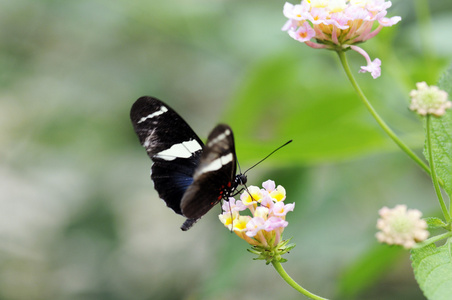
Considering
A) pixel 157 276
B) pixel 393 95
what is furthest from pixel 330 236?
pixel 157 276

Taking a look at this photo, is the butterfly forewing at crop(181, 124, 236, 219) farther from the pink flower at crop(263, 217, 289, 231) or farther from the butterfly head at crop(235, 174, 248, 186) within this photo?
the pink flower at crop(263, 217, 289, 231)

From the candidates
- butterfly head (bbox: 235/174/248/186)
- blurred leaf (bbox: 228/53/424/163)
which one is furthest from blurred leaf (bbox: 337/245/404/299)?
butterfly head (bbox: 235/174/248/186)

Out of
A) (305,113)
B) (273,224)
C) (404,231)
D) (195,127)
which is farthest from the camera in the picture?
(195,127)

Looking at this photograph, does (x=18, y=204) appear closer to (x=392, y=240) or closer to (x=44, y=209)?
(x=44, y=209)

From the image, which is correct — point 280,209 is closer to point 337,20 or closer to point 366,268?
point 337,20

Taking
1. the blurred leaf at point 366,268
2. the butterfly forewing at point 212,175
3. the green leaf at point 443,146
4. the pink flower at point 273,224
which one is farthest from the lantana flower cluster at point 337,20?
the blurred leaf at point 366,268

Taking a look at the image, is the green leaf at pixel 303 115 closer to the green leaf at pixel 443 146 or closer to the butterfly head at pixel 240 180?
the butterfly head at pixel 240 180

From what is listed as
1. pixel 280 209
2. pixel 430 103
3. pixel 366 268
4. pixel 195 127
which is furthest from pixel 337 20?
pixel 195 127
